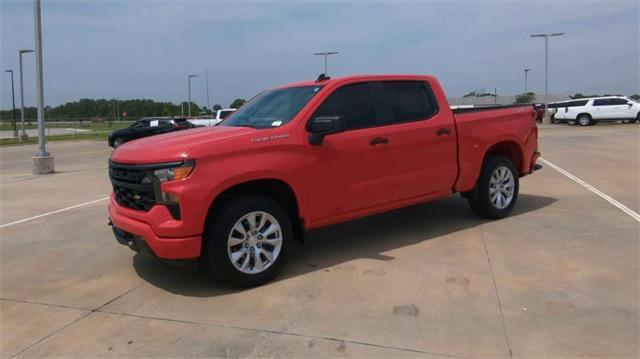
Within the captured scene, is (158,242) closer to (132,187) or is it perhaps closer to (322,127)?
(132,187)

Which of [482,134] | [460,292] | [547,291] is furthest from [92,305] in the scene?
[482,134]

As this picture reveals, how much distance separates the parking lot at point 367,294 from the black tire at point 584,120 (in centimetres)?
3069

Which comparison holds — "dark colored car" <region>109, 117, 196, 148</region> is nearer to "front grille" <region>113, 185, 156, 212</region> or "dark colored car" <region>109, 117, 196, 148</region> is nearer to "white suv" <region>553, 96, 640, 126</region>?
"front grille" <region>113, 185, 156, 212</region>

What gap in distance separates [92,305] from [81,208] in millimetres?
4827

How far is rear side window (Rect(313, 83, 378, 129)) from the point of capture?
5574 millimetres

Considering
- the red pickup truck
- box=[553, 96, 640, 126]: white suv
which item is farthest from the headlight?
box=[553, 96, 640, 126]: white suv

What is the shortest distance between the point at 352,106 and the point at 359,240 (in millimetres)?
1610

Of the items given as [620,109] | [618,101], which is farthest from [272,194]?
[618,101]

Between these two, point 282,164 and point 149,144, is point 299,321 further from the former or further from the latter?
point 149,144

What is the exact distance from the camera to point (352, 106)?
5.75 meters

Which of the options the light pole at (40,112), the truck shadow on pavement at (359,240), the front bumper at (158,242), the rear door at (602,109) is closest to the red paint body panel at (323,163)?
the front bumper at (158,242)

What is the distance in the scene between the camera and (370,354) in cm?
364

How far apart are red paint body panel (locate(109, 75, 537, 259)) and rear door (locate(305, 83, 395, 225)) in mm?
10

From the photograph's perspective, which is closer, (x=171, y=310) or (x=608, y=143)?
(x=171, y=310)
